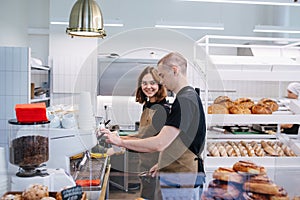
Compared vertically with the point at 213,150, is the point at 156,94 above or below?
above

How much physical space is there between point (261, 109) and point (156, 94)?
3.73 ft

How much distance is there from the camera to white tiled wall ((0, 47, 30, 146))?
301 centimetres

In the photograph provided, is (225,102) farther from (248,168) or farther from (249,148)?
(248,168)

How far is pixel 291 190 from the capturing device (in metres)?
1.24

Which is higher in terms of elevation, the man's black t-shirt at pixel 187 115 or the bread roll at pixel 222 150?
the man's black t-shirt at pixel 187 115

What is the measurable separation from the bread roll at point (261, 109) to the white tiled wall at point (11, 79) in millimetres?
1920

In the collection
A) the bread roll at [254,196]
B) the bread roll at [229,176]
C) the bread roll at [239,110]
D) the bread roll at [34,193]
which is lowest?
the bread roll at [34,193]

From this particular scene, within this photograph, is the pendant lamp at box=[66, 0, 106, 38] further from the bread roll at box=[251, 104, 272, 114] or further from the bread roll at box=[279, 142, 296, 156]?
the bread roll at box=[279, 142, 296, 156]

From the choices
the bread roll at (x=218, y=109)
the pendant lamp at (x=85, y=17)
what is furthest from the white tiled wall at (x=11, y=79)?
the bread roll at (x=218, y=109)

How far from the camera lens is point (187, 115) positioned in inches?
63.3

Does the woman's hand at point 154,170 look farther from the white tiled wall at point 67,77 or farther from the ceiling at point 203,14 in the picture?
the ceiling at point 203,14

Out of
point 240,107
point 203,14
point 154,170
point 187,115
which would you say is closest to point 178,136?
point 187,115

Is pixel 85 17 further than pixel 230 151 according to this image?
No

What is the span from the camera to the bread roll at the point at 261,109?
2.62m
